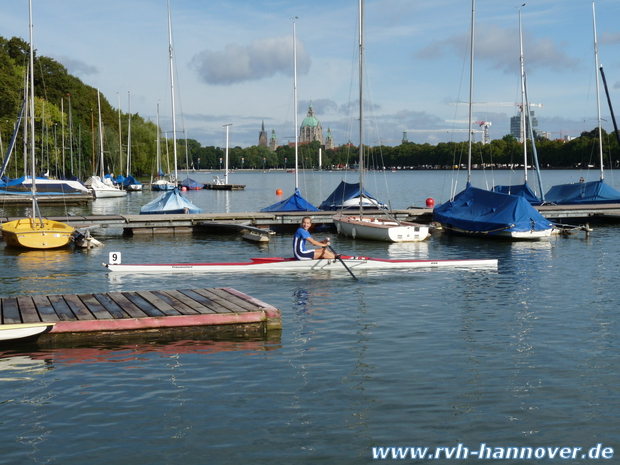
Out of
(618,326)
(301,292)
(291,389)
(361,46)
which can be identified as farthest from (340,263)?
(361,46)

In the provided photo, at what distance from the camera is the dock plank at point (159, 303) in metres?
13.6

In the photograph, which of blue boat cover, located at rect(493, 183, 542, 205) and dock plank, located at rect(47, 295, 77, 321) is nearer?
dock plank, located at rect(47, 295, 77, 321)

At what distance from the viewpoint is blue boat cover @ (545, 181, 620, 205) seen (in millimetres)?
45562

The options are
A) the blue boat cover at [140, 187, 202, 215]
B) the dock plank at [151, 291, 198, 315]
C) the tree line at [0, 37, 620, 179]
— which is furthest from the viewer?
the tree line at [0, 37, 620, 179]

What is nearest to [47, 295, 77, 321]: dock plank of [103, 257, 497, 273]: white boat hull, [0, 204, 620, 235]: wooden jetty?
[103, 257, 497, 273]: white boat hull

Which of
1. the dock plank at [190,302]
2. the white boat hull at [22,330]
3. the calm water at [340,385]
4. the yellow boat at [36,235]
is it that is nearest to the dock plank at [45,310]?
the white boat hull at [22,330]

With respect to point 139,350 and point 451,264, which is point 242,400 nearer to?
point 139,350

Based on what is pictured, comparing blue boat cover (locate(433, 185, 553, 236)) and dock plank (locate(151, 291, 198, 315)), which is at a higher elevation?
blue boat cover (locate(433, 185, 553, 236))

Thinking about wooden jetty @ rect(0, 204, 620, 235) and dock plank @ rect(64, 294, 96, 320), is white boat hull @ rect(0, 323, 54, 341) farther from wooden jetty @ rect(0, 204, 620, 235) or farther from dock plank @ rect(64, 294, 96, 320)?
wooden jetty @ rect(0, 204, 620, 235)

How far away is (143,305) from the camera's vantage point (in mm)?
14227

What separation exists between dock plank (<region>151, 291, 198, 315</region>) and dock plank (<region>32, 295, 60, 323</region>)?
230 centimetres

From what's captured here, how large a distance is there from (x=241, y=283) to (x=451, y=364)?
9.65 m

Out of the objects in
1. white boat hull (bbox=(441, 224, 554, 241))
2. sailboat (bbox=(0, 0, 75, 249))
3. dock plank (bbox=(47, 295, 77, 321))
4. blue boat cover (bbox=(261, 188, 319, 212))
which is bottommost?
white boat hull (bbox=(441, 224, 554, 241))

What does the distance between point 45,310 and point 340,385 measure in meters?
6.57
